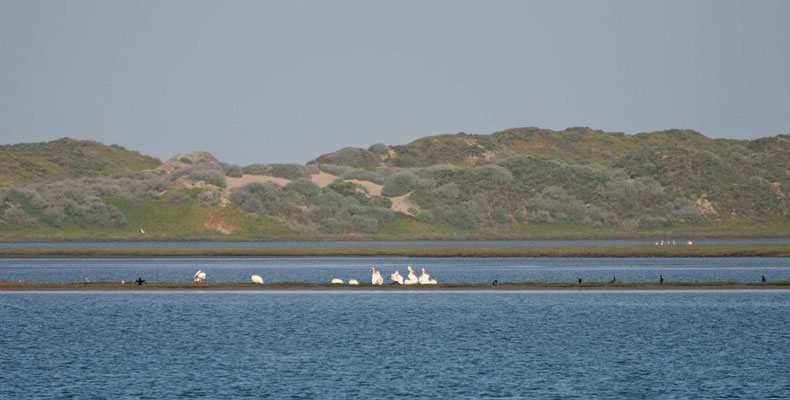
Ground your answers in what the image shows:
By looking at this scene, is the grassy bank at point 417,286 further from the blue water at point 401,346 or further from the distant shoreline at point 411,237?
the distant shoreline at point 411,237

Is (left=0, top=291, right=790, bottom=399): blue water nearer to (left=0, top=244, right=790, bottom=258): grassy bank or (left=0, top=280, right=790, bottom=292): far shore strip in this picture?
(left=0, top=280, right=790, bottom=292): far shore strip

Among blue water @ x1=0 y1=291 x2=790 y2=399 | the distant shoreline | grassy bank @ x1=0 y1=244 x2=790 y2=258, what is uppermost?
the distant shoreline

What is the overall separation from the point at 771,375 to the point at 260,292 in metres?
46.0

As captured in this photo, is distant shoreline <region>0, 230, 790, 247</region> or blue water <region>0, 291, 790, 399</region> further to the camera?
distant shoreline <region>0, 230, 790, 247</region>

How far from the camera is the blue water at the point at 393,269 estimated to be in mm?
87500

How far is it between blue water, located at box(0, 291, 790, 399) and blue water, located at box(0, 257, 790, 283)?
13.1 meters

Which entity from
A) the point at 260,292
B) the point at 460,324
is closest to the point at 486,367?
the point at 460,324

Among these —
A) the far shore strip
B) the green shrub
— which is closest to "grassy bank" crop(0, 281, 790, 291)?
the far shore strip

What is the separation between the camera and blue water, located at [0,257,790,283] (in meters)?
87.5

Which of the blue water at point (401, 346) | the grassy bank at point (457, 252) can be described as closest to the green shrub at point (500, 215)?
the grassy bank at point (457, 252)

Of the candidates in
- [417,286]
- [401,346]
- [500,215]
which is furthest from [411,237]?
[401,346]

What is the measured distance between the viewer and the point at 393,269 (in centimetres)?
9969

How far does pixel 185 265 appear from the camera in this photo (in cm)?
10969

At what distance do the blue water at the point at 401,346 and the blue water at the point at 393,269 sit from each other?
13055mm
